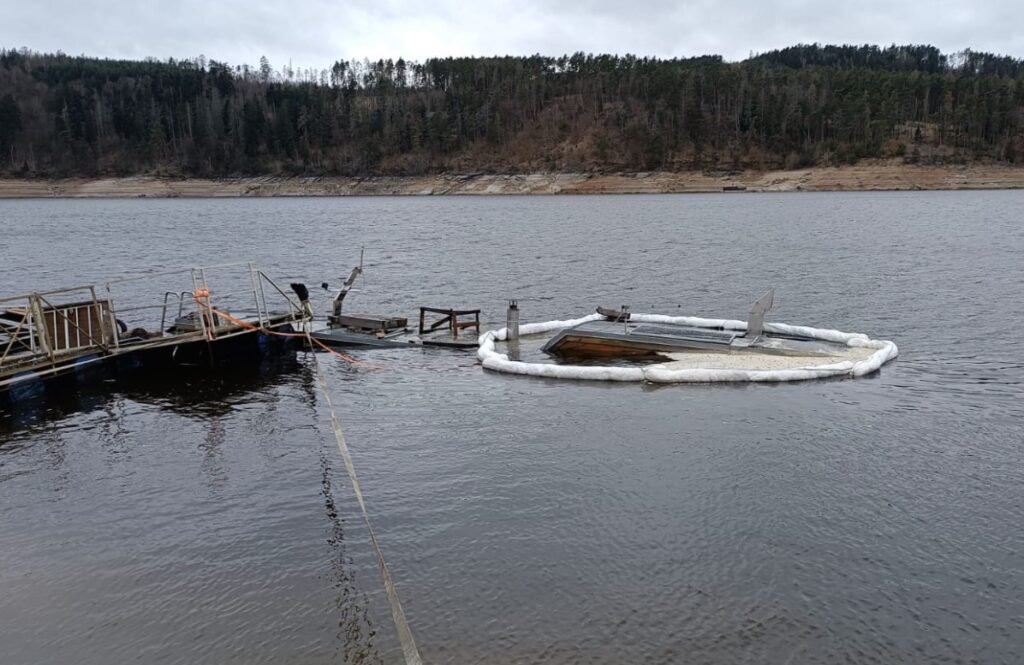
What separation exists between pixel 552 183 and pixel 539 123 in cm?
2830

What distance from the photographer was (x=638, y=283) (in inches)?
1764

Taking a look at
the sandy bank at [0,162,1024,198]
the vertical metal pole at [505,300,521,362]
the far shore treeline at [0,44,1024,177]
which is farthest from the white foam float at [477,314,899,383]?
the far shore treeline at [0,44,1024,177]

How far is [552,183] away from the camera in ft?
486

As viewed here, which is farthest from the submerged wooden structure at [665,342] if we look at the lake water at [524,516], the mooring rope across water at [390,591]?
the mooring rope across water at [390,591]

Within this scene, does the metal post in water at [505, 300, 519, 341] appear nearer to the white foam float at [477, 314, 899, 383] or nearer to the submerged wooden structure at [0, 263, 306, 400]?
the white foam float at [477, 314, 899, 383]

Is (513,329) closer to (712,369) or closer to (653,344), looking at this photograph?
(653,344)

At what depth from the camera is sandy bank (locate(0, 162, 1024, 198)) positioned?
131000 millimetres

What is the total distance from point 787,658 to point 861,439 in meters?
8.86

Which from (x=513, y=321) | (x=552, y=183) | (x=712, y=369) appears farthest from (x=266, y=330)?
(x=552, y=183)

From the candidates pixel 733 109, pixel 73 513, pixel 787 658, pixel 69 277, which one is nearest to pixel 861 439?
pixel 787 658

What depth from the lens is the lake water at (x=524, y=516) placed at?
34.3 ft

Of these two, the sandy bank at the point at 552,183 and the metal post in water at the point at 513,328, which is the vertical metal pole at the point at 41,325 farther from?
the sandy bank at the point at 552,183

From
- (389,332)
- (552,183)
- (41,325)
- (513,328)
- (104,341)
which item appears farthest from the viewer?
(552,183)

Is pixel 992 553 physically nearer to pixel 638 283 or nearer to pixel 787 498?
pixel 787 498
